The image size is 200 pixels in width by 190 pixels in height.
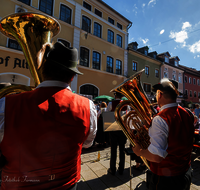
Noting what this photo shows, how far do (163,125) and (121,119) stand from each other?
2.63 ft

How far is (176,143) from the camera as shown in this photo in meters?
1.33

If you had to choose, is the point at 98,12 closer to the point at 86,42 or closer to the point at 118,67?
the point at 86,42

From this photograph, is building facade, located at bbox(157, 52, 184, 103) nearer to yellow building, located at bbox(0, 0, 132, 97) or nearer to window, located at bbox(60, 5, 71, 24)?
yellow building, located at bbox(0, 0, 132, 97)

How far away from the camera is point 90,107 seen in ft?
4.16

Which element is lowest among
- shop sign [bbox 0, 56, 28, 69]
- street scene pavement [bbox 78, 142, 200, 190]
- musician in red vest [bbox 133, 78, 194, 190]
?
street scene pavement [bbox 78, 142, 200, 190]

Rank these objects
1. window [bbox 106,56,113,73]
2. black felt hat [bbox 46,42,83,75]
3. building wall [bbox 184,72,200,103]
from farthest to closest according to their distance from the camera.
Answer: building wall [bbox 184,72,200,103]
window [bbox 106,56,113,73]
black felt hat [bbox 46,42,83,75]

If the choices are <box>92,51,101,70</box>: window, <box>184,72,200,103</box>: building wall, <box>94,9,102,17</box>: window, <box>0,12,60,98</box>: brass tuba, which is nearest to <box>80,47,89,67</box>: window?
<box>92,51,101,70</box>: window

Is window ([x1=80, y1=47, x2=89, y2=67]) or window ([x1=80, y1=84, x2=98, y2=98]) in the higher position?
window ([x1=80, y1=47, x2=89, y2=67])

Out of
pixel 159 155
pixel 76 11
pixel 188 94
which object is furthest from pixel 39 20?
pixel 188 94

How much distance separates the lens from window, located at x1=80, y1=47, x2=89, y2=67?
11801 millimetres

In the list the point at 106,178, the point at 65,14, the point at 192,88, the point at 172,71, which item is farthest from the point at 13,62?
the point at 192,88

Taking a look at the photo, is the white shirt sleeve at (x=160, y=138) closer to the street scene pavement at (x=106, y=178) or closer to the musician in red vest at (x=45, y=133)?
the musician in red vest at (x=45, y=133)

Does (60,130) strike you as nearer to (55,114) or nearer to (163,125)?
(55,114)

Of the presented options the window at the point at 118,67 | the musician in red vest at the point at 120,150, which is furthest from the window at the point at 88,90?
the musician in red vest at the point at 120,150
